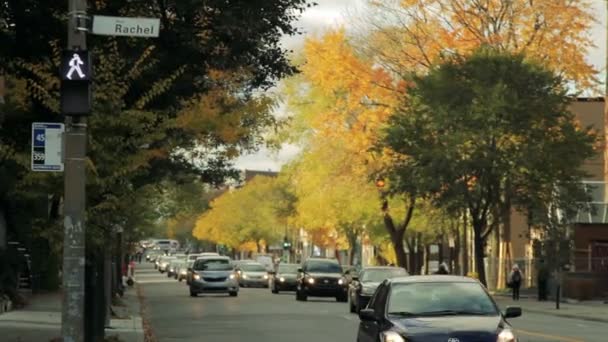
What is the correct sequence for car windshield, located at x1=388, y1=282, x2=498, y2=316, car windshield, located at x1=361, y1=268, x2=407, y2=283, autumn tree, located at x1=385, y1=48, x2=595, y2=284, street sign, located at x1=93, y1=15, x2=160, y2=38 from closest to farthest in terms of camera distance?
1. car windshield, located at x1=388, y1=282, x2=498, y2=316
2. street sign, located at x1=93, y1=15, x2=160, y2=38
3. car windshield, located at x1=361, y1=268, x2=407, y2=283
4. autumn tree, located at x1=385, y1=48, x2=595, y2=284

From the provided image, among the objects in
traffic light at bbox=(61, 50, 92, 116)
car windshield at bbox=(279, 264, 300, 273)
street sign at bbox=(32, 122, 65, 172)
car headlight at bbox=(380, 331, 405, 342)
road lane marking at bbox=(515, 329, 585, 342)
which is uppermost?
traffic light at bbox=(61, 50, 92, 116)

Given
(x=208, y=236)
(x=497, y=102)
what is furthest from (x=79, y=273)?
(x=208, y=236)

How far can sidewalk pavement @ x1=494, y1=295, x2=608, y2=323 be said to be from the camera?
3616 centimetres

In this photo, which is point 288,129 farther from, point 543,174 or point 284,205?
point 284,205

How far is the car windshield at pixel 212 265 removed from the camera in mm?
49062

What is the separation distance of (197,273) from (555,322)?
20.4 metres

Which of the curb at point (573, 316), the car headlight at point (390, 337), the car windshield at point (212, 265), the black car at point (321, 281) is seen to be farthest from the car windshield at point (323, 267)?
the car headlight at point (390, 337)

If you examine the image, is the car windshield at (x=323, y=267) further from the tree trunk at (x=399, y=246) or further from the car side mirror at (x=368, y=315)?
the car side mirror at (x=368, y=315)

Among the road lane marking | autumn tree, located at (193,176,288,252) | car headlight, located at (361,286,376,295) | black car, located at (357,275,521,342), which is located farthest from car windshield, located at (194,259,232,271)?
autumn tree, located at (193,176,288,252)

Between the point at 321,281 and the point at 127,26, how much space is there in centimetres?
3278

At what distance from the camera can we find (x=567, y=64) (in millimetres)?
51531

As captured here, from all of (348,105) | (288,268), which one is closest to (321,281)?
(288,268)

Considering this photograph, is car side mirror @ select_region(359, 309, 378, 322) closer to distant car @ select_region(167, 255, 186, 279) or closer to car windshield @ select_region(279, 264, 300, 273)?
car windshield @ select_region(279, 264, 300, 273)

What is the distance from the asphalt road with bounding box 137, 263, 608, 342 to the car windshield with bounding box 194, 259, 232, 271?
623cm
